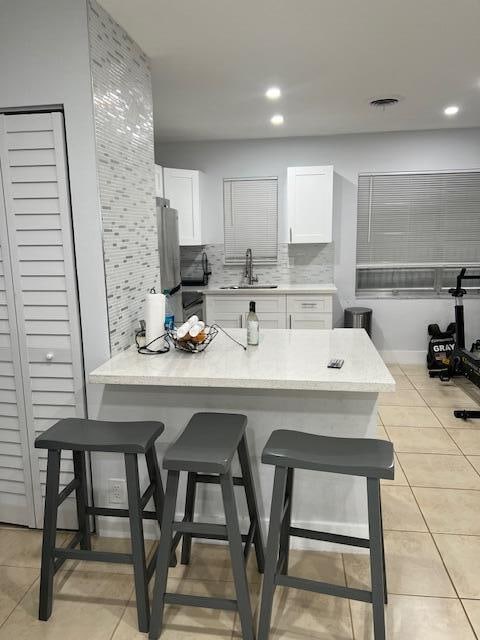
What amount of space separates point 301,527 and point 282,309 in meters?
2.95

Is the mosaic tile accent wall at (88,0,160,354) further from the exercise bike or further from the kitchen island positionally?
the exercise bike

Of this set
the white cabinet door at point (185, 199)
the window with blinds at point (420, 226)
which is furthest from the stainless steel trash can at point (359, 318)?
the white cabinet door at point (185, 199)

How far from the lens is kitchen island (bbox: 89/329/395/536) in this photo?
2070 mm

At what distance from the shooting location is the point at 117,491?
2357mm

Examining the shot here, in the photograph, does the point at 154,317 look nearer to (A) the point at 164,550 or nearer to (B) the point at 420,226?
(A) the point at 164,550

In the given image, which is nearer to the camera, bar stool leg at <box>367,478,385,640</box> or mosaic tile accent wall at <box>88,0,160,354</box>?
bar stool leg at <box>367,478,385,640</box>

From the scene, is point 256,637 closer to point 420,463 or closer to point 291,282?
point 420,463

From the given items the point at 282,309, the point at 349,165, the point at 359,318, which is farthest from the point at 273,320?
the point at 349,165

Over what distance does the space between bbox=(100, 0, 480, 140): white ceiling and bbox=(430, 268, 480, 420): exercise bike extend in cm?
167

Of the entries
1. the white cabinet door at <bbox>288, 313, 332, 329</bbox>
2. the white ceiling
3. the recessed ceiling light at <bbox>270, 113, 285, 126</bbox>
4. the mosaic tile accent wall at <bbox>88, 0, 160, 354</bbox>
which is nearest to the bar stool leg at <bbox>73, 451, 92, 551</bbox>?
the mosaic tile accent wall at <bbox>88, 0, 160, 354</bbox>

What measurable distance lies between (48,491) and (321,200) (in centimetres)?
401

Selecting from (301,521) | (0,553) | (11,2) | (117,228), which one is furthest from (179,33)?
(0,553)

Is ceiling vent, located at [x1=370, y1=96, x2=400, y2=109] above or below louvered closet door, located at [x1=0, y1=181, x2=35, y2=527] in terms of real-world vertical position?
above

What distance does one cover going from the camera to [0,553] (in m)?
2.30
